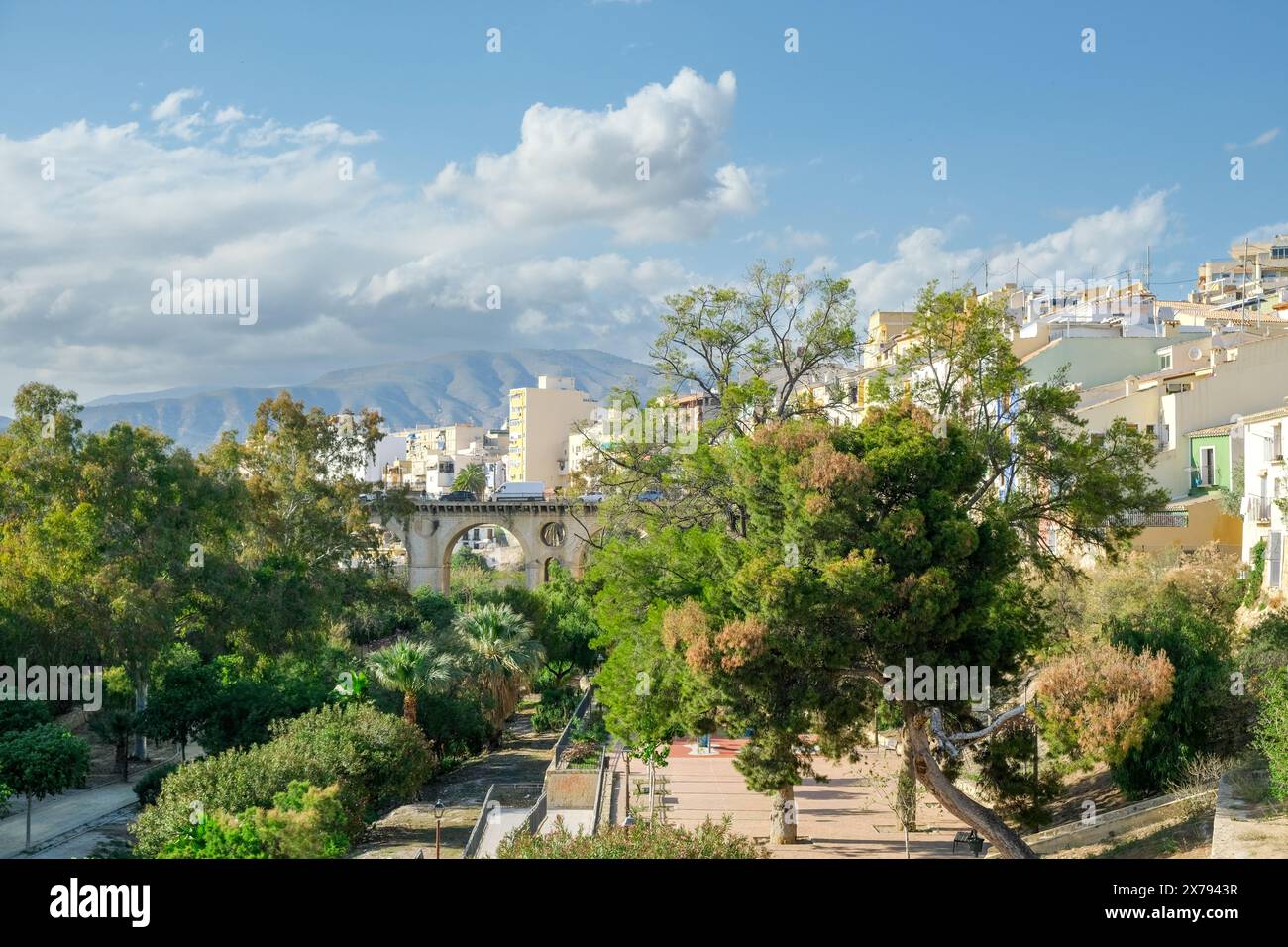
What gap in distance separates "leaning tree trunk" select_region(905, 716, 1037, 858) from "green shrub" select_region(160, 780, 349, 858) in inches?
308

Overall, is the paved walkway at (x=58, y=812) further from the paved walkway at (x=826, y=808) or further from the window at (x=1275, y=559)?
the window at (x=1275, y=559)

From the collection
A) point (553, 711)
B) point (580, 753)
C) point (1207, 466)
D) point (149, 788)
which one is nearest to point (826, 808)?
point (580, 753)

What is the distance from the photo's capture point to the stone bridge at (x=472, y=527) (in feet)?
198

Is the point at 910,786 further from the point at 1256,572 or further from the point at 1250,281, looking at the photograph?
the point at 1250,281

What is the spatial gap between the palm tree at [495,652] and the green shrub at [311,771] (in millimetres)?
6280

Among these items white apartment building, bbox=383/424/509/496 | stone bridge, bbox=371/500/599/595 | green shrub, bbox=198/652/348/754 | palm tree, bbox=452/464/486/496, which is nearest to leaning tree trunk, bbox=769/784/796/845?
green shrub, bbox=198/652/348/754

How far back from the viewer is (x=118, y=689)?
27625mm

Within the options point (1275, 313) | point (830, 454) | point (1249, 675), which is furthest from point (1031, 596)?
point (1275, 313)

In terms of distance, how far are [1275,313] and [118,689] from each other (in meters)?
40.6

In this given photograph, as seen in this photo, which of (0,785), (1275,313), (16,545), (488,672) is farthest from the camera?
(1275,313)

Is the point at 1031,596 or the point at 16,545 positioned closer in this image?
the point at 1031,596

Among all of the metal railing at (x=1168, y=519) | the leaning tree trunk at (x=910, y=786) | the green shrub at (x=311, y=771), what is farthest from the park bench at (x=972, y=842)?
the metal railing at (x=1168, y=519)
